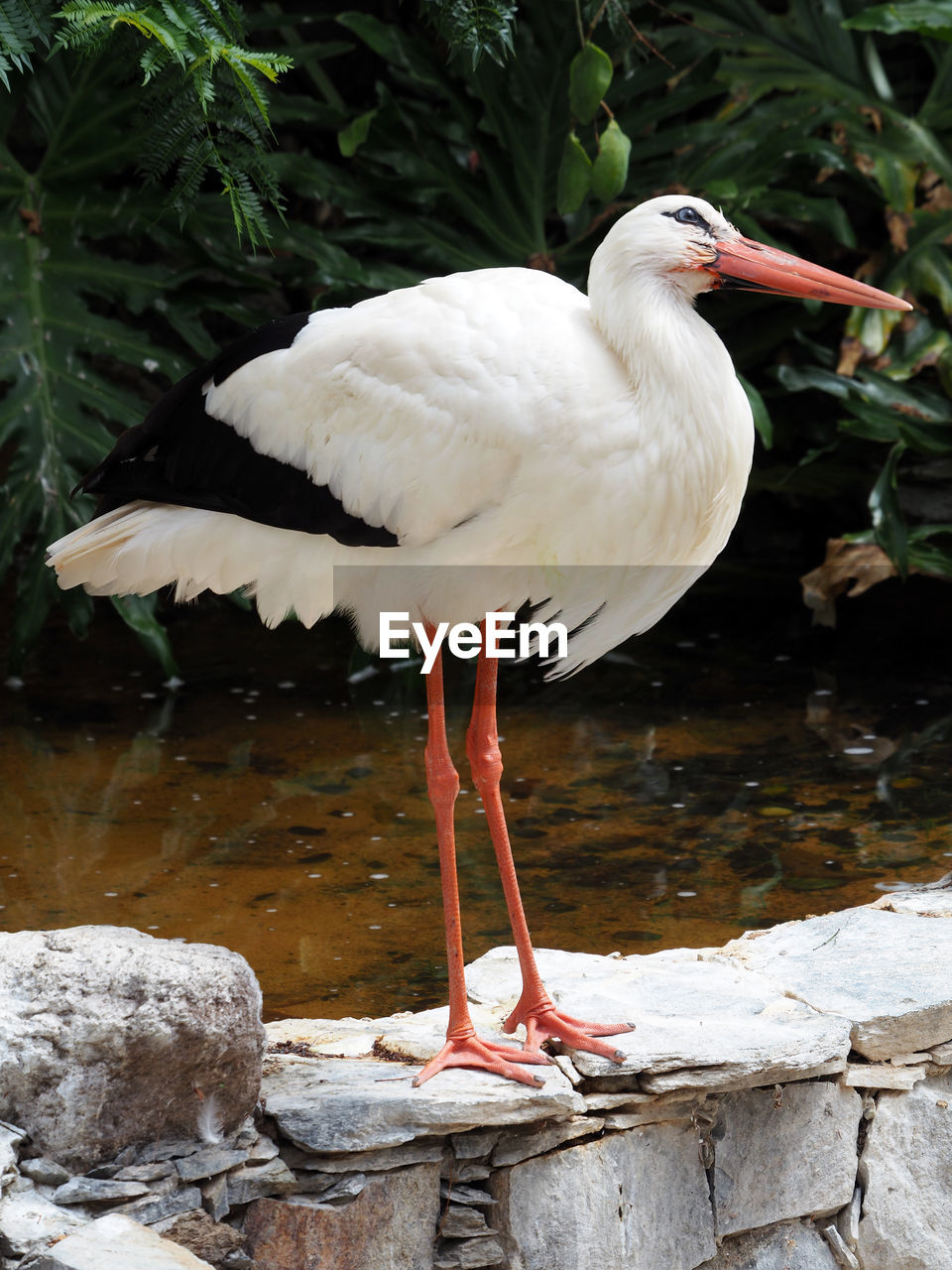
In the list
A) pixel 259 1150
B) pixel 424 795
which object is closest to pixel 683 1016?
pixel 259 1150

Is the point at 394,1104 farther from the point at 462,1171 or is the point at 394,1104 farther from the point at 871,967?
the point at 871,967

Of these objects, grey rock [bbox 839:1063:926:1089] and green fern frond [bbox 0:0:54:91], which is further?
green fern frond [bbox 0:0:54:91]

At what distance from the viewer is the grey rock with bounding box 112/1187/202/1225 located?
8.36ft

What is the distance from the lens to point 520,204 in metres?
6.15

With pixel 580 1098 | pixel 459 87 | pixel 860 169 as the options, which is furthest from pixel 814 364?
pixel 580 1098

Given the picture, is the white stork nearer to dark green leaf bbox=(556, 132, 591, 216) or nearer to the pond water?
the pond water

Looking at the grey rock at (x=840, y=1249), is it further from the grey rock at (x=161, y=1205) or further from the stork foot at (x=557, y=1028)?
the grey rock at (x=161, y=1205)

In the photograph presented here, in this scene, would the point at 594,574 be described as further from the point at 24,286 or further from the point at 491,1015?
the point at 24,286

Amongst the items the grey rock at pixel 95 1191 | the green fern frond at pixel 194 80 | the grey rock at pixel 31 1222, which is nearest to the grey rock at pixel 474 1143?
the grey rock at pixel 95 1191

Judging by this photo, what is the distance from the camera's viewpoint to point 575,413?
2734mm

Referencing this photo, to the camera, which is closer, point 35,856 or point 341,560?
point 341,560

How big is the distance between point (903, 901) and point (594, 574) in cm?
144

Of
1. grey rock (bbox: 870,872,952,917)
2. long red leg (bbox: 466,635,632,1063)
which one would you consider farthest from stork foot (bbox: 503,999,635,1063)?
grey rock (bbox: 870,872,952,917)

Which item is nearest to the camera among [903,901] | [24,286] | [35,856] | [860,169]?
[903,901]
